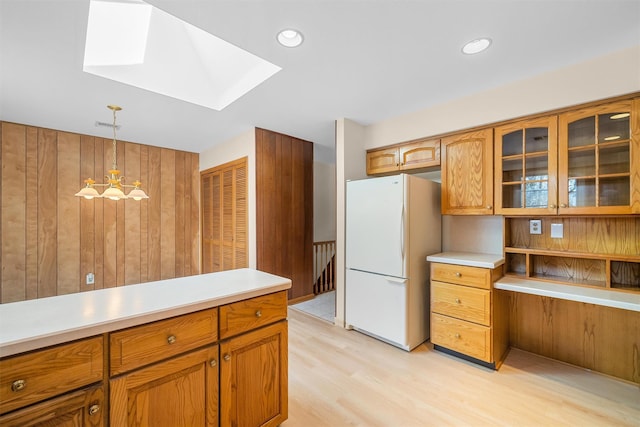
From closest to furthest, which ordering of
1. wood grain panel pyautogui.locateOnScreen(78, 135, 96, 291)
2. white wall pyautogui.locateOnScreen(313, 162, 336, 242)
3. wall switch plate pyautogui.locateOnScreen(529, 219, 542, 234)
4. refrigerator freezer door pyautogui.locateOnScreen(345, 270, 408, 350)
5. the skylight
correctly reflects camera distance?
1. the skylight
2. wall switch plate pyautogui.locateOnScreen(529, 219, 542, 234)
3. refrigerator freezer door pyautogui.locateOnScreen(345, 270, 408, 350)
4. wood grain panel pyautogui.locateOnScreen(78, 135, 96, 291)
5. white wall pyautogui.locateOnScreen(313, 162, 336, 242)

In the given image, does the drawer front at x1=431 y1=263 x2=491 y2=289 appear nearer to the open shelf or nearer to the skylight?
the open shelf

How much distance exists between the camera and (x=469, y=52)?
72.9 inches

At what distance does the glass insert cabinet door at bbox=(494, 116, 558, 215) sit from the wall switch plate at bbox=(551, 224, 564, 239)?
32cm

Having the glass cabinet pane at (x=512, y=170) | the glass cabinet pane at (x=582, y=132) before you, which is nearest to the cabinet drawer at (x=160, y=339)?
the glass cabinet pane at (x=512, y=170)

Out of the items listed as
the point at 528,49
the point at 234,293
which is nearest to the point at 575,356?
the point at 528,49

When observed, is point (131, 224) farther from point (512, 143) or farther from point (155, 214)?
point (512, 143)

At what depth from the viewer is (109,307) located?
44.1 inches

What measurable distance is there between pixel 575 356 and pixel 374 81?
Answer: 114 inches

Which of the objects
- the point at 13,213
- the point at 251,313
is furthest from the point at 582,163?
the point at 13,213

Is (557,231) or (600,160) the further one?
(557,231)

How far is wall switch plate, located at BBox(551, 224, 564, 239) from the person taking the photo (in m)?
2.26

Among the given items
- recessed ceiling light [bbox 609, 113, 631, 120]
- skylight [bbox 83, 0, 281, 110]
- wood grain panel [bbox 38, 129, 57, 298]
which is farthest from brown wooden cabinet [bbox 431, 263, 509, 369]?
wood grain panel [bbox 38, 129, 57, 298]

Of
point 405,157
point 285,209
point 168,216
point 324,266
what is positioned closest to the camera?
point 405,157

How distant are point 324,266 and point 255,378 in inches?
144
